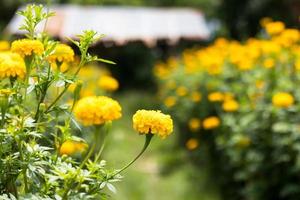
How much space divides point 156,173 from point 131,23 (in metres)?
7.42

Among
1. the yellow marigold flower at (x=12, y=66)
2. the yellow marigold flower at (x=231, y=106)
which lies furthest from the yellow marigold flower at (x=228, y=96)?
the yellow marigold flower at (x=12, y=66)

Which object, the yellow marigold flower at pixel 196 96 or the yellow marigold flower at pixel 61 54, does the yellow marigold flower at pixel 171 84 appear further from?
the yellow marigold flower at pixel 61 54

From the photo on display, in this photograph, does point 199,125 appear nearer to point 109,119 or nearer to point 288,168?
point 288,168

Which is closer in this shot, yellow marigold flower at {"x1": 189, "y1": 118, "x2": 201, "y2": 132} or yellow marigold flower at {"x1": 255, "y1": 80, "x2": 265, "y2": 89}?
yellow marigold flower at {"x1": 255, "y1": 80, "x2": 265, "y2": 89}

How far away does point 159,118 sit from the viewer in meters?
1.30

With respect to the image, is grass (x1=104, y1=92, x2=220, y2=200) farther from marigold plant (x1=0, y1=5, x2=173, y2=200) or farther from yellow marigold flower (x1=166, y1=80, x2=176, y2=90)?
marigold plant (x1=0, y1=5, x2=173, y2=200)

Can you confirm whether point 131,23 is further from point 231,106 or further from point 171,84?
point 231,106

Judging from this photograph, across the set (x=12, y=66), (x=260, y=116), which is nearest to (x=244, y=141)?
(x=260, y=116)

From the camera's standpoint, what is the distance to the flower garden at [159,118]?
4.33ft

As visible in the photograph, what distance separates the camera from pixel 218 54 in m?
5.02

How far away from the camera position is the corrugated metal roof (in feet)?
37.7

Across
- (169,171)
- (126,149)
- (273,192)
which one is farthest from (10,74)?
(126,149)

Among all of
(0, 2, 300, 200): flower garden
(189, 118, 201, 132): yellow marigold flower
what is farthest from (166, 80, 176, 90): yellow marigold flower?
(189, 118, 201, 132): yellow marigold flower

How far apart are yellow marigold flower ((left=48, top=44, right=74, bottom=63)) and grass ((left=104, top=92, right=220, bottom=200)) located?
285 centimetres
